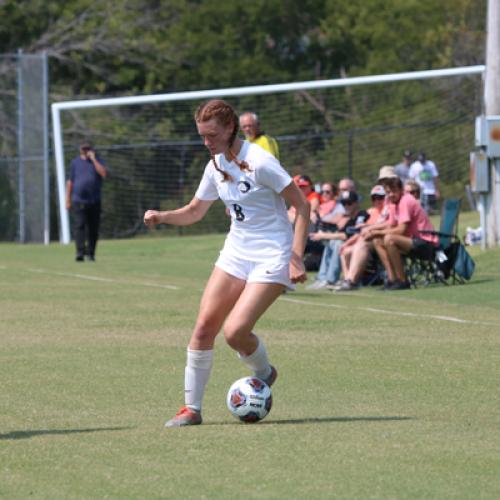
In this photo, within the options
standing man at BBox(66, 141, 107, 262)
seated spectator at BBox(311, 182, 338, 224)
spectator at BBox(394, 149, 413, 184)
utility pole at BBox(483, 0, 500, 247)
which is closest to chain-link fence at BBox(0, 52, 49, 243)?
spectator at BBox(394, 149, 413, 184)

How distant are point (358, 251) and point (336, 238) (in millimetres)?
654

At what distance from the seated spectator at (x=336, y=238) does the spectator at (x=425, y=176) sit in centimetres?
1285

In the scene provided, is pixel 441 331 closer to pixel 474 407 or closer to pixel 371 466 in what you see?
pixel 474 407

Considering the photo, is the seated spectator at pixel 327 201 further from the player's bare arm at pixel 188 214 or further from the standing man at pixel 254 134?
the player's bare arm at pixel 188 214

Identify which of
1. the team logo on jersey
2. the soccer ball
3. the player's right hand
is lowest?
the soccer ball

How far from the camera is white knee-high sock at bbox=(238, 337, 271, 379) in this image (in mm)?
8445

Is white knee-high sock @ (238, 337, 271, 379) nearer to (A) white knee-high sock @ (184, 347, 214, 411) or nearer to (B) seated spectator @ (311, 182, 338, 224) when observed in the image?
(A) white knee-high sock @ (184, 347, 214, 411)

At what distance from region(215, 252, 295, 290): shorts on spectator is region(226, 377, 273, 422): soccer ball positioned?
2.00ft

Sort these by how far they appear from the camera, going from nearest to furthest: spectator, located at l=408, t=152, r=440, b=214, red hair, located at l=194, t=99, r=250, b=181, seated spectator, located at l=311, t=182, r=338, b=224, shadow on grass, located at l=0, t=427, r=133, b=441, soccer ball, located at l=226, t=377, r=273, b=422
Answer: shadow on grass, located at l=0, t=427, r=133, b=441, red hair, located at l=194, t=99, r=250, b=181, soccer ball, located at l=226, t=377, r=273, b=422, seated spectator, located at l=311, t=182, r=338, b=224, spectator, located at l=408, t=152, r=440, b=214

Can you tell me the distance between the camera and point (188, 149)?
120 feet

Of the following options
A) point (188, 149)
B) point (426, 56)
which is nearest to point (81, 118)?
point (188, 149)

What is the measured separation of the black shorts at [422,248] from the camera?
18312 millimetres

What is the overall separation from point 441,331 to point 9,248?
20.0 meters

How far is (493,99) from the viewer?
22438 millimetres
